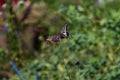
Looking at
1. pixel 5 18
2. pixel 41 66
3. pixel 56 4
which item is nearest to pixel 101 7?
pixel 56 4

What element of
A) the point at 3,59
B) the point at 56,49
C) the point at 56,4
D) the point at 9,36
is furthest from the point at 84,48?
the point at 56,4

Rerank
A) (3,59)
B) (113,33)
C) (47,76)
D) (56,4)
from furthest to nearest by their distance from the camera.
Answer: (56,4) < (3,59) < (113,33) < (47,76)

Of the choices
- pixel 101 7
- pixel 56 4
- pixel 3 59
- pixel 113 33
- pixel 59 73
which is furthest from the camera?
pixel 56 4

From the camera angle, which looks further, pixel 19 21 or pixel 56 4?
pixel 56 4

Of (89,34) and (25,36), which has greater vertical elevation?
(25,36)

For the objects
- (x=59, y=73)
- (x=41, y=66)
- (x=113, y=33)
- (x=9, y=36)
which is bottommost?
(x=59, y=73)

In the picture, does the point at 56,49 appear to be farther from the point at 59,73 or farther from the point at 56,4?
the point at 56,4
